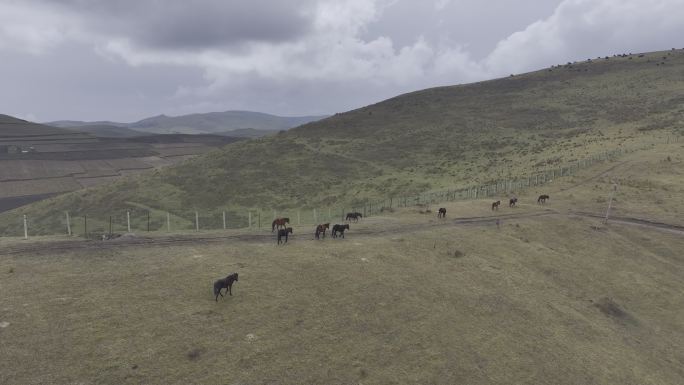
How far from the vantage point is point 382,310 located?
19547 mm

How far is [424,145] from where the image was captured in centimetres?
9194

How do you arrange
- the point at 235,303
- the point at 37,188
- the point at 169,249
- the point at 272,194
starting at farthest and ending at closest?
the point at 37,188 < the point at 272,194 < the point at 169,249 < the point at 235,303

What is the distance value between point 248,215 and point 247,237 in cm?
3332

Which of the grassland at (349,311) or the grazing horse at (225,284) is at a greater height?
the grazing horse at (225,284)

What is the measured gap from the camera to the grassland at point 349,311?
14.9 metres

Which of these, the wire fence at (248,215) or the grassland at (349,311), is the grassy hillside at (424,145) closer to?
the wire fence at (248,215)

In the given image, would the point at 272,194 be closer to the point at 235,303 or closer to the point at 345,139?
the point at 345,139

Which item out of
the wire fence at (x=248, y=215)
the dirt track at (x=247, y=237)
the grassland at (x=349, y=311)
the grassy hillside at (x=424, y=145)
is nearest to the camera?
the grassland at (x=349, y=311)

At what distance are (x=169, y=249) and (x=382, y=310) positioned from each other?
1331 cm

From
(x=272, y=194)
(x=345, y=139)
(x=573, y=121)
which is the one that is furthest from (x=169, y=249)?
(x=573, y=121)

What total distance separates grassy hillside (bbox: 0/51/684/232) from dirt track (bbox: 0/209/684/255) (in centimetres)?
2457

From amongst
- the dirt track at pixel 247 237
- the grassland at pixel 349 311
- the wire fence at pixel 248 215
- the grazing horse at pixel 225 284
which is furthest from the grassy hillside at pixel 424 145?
the grazing horse at pixel 225 284

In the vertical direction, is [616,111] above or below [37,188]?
above

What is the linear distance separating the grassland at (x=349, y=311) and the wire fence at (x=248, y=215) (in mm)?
21878
